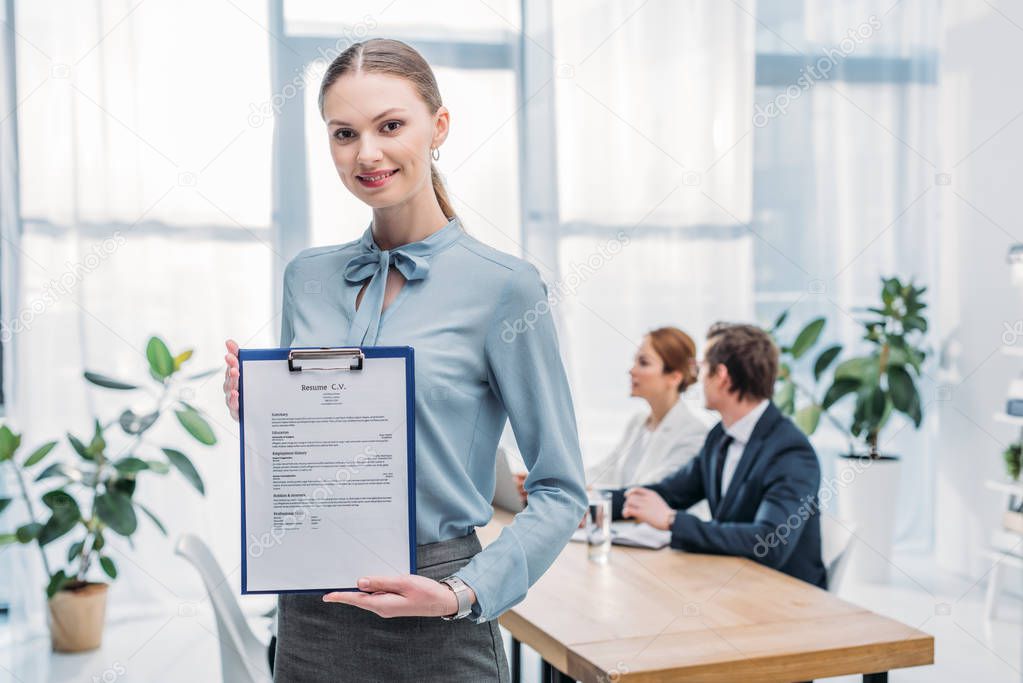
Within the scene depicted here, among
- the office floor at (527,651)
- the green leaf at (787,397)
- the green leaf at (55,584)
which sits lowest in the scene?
the office floor at (527,651)

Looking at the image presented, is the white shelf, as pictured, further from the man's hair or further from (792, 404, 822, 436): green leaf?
the man's hair

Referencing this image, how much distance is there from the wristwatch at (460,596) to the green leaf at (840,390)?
162 inches

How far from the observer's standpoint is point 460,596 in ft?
3.59

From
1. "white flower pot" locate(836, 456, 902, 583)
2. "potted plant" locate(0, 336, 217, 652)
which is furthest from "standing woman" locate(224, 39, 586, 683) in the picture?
"white flower pot" locate(836, 456, 902, 583)

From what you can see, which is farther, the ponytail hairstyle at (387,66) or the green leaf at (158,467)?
the green leaf at (158,467)

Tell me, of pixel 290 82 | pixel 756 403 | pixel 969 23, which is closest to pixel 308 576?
pixel 756 403

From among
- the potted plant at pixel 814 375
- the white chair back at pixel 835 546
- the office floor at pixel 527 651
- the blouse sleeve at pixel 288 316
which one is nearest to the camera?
the blouse sleeve at pixel 288 316

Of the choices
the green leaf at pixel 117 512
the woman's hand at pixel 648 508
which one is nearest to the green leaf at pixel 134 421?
the green leaf at pixel 117 512

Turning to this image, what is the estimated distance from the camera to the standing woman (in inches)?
46.6

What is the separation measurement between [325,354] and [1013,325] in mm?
4519

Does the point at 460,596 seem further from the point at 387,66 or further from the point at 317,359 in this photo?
the point at 387,66

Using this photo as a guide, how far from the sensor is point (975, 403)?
5086 mm

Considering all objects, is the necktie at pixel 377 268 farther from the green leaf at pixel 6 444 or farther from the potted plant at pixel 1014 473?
the potted plant at pixel 1014 473

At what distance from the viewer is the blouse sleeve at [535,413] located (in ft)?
3.91
